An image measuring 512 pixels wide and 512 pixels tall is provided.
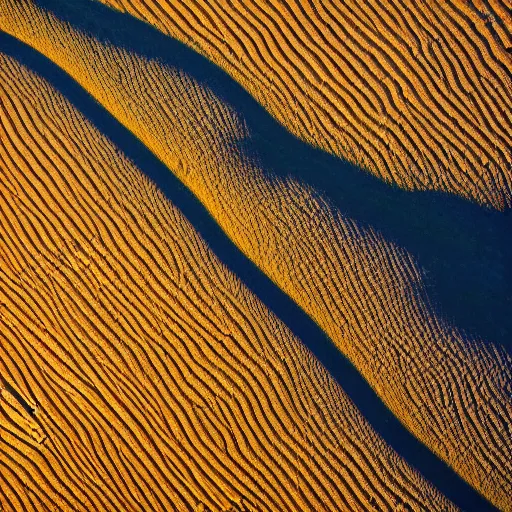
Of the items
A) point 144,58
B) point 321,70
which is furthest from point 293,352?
point 144,58

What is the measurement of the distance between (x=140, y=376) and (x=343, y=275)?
201 cm

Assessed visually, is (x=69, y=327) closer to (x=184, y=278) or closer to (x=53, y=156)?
(x=184, y=278)

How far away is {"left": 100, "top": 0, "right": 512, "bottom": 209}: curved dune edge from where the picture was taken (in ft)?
13.4

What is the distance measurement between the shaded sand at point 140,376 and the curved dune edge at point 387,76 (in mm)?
1605

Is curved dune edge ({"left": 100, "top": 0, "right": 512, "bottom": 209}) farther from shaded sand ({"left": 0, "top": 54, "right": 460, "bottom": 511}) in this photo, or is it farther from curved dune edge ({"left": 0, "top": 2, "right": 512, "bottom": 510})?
shaded sand ({"left": 0, "top": 54, "right": 460, "bottom": 511})

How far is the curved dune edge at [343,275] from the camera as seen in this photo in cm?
412

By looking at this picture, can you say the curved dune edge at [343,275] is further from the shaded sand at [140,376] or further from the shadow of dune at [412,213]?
the shaded sand at [140,376]

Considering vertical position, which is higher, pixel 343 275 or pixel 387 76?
pixel 387 76

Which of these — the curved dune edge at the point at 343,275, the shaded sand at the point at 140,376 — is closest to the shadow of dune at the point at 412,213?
the curved dune edge at the point at 343,275

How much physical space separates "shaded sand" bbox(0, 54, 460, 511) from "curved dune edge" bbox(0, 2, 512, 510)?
40 centimetres

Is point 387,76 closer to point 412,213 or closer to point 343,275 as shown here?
point 412,213

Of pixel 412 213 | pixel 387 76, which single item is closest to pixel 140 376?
pixel 412 213

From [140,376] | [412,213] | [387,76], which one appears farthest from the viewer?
[412,213]

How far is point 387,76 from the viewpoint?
4.11 m
